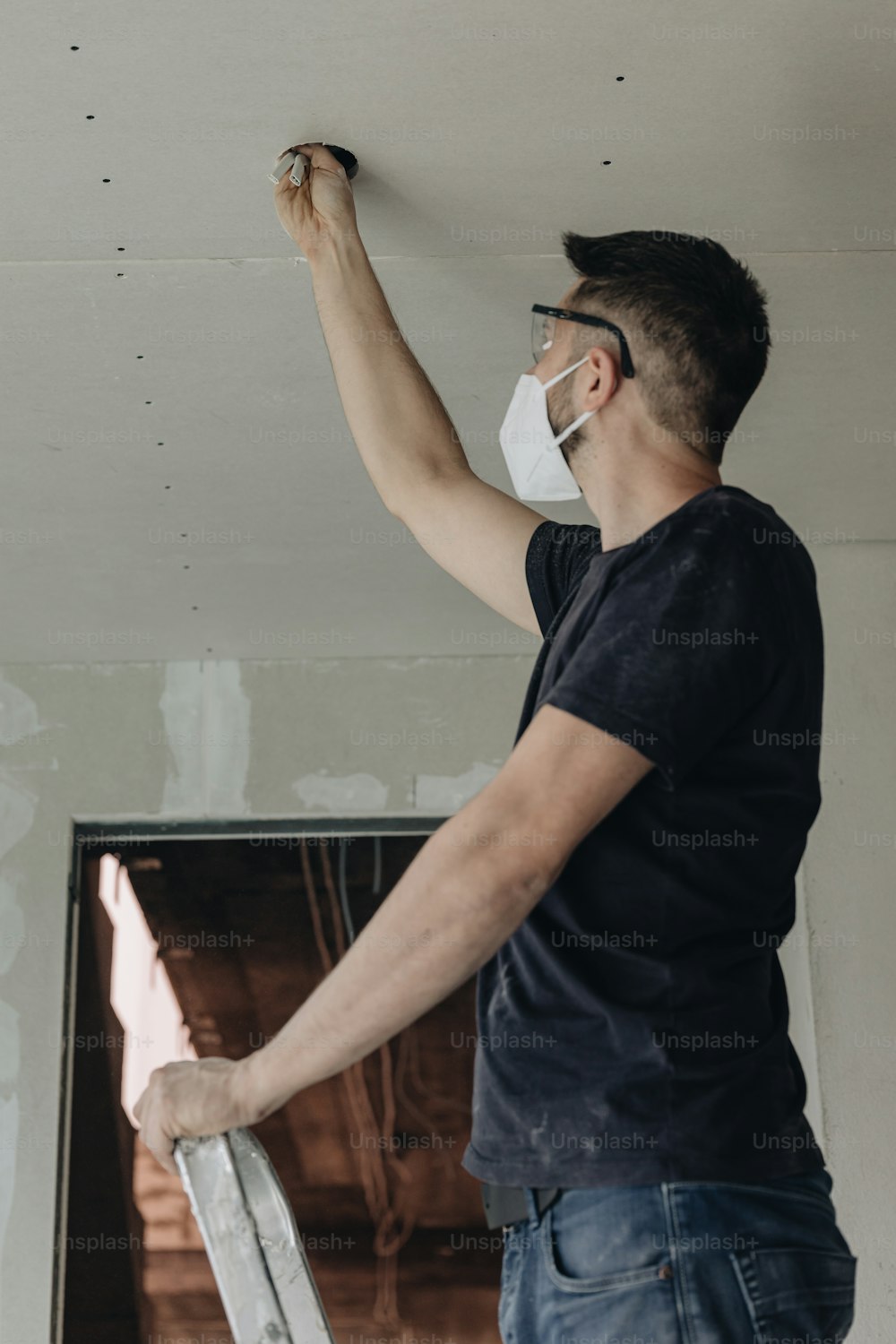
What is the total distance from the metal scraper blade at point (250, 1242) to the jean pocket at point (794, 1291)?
0.38m

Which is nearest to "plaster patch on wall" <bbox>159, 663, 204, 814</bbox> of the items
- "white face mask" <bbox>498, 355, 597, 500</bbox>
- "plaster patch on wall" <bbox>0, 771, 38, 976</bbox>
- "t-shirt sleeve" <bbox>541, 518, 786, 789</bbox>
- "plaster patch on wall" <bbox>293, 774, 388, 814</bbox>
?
"plaster patch on wall" <bbox>293, 774, 388, 814</bbox>

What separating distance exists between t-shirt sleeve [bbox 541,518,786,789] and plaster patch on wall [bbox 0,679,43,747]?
2968mm

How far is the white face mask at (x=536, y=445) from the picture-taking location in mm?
1558

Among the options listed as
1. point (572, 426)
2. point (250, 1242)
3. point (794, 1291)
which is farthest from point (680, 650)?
point (250, 1242)

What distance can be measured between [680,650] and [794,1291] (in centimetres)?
55

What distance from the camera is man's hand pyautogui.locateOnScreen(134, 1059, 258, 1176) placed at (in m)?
1.18

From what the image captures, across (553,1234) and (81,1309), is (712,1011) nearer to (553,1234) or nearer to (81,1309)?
(553,1234)

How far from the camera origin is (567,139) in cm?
188

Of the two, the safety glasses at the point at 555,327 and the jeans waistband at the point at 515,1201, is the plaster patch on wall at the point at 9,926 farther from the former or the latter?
the jeans waistband at the point at 515,1201

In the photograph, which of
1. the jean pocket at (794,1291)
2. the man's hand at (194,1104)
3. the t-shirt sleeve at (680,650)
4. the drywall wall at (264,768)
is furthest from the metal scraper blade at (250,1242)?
the drywall wall at (264,768)

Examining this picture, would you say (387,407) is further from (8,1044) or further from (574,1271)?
(8,1044)

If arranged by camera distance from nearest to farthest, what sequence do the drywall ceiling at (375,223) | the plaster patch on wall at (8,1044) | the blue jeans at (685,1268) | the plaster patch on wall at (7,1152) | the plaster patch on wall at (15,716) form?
the blue jeans at (685,1268) → the drywall ceiling at (375,223) → the plaster patch on wall at (7,1152) → the plaster patch on wall at (8,1044) → the plaster patch on wall at (15,716)

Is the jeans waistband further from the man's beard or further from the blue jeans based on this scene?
the man's beard

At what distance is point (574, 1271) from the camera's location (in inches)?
45.3
